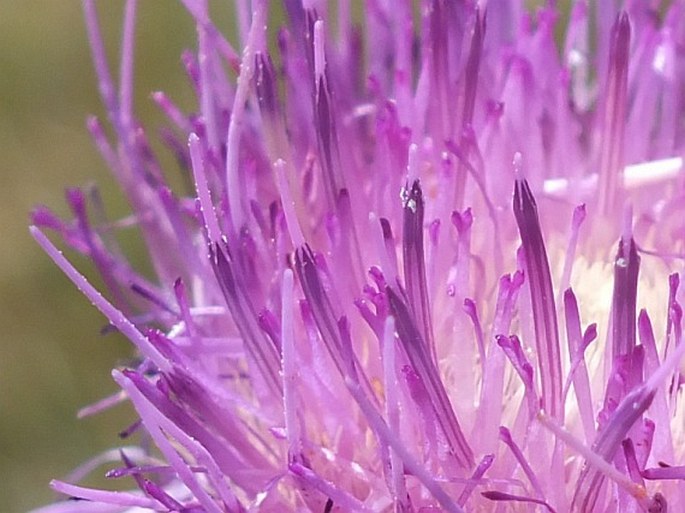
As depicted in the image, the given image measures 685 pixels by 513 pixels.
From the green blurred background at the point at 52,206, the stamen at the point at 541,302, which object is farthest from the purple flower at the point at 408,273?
the green blurred background at the point at 52,206

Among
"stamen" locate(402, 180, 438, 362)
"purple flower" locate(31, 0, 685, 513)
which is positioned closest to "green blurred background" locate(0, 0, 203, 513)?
"purple flower" locate(31, 0, 685, 513)

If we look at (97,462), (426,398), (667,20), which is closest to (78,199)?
(97,462)

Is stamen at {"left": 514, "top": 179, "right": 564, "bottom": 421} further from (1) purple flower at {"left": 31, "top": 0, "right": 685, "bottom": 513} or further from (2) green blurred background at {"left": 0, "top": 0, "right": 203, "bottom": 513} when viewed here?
(2) green blurred background at {"left": 0, "top": 0, "right": 203, "bottom": 513}

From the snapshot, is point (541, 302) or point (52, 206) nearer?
point (541, 302)

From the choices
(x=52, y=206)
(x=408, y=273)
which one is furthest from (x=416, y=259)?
(x=52, y=206)

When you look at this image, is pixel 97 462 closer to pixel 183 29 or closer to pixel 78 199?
pixel 78 199

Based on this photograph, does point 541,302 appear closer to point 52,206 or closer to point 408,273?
point 408,273

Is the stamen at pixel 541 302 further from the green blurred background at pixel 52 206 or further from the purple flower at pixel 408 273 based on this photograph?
the green blurred background at pixel 52 206
